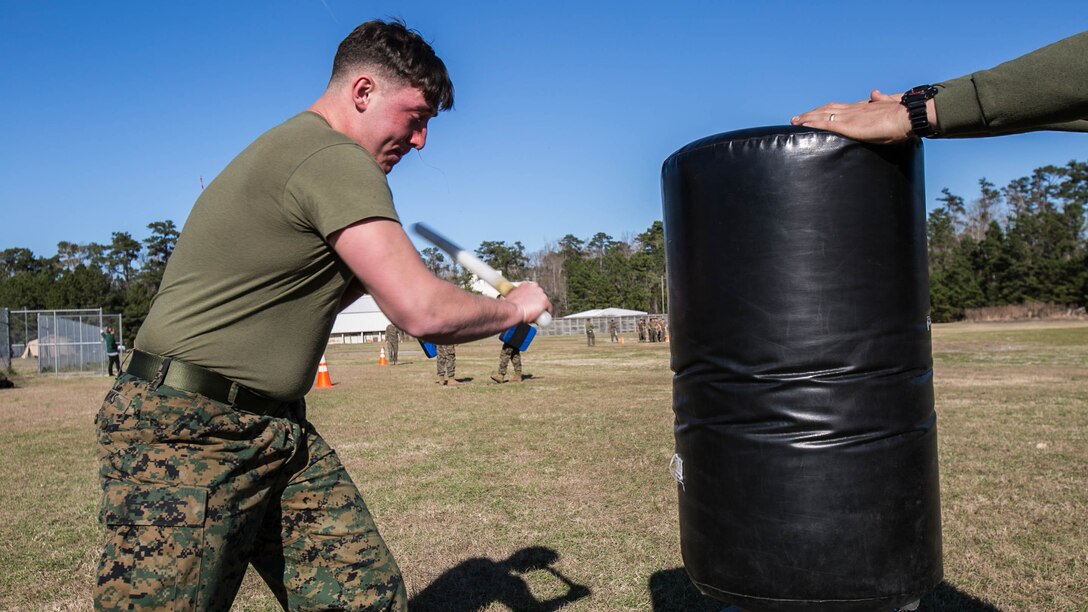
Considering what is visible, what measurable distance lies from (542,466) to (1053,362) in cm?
1694

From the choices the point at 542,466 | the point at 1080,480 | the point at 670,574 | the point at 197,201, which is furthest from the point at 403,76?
the point at 1080,480

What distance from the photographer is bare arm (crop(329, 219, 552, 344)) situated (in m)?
2.11

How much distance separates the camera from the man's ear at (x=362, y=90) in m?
2.45

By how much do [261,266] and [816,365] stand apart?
1695 millimetres

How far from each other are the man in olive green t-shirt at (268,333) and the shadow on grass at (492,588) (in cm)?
169

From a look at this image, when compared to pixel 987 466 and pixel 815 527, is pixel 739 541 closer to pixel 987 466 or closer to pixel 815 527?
pixel 815 527

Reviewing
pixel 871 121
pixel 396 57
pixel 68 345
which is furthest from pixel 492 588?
pixel 68 345

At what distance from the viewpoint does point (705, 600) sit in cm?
411

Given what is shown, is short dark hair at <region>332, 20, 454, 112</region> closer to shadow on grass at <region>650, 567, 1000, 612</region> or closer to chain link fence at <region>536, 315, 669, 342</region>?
shadow on grass at <region>650, 567, 1000, 612</region>

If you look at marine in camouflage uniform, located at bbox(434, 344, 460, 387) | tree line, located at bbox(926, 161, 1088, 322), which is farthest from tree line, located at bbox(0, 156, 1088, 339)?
marine in camouflage uniform, located at bbox(434, 344, 460, 387)

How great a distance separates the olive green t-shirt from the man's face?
0.16 meters

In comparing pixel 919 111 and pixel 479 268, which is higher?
pixel 919 111

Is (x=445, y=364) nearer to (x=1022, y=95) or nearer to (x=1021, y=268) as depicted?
(x=1022, y=95)

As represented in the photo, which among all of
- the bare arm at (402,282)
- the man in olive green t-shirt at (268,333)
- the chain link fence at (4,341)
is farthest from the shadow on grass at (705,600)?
the chain link fence at (4,341)
